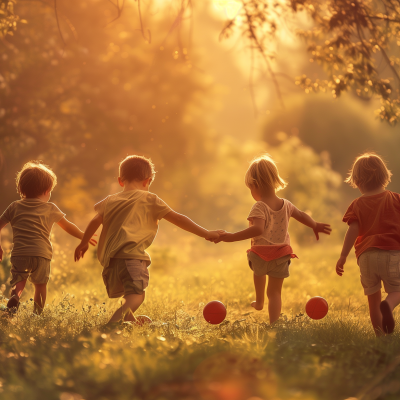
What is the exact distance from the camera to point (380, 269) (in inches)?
176

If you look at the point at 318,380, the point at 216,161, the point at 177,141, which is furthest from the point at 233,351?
the point at 216,161

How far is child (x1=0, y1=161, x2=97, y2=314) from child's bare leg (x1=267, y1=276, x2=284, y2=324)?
81.0 inches

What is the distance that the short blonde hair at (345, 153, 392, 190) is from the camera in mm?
4703

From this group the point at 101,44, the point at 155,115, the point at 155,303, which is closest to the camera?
the point at 155,303

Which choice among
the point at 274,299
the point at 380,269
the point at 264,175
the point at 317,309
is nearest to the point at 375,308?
the point at 380,269

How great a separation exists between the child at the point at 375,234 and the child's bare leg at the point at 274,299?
0.69 m

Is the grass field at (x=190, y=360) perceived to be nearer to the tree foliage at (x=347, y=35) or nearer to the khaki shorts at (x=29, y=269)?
the khaki shorts at (x=29, y=269)

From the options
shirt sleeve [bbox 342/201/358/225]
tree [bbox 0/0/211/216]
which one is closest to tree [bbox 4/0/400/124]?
shirt sleeve [bbox 342/201/358/225]

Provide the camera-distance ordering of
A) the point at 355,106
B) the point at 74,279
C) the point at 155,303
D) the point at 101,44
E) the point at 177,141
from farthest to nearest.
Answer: the point at 355,106 → the point at 177,141 → the point at 101,44 → the point at 74,279 → the point at 155,303

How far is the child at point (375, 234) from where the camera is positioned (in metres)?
4.44

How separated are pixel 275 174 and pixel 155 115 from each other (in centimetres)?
1350

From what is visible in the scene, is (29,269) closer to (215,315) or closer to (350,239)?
(215,315)

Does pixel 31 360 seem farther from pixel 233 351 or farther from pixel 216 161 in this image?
pixel 216 161

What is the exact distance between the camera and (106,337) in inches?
136
